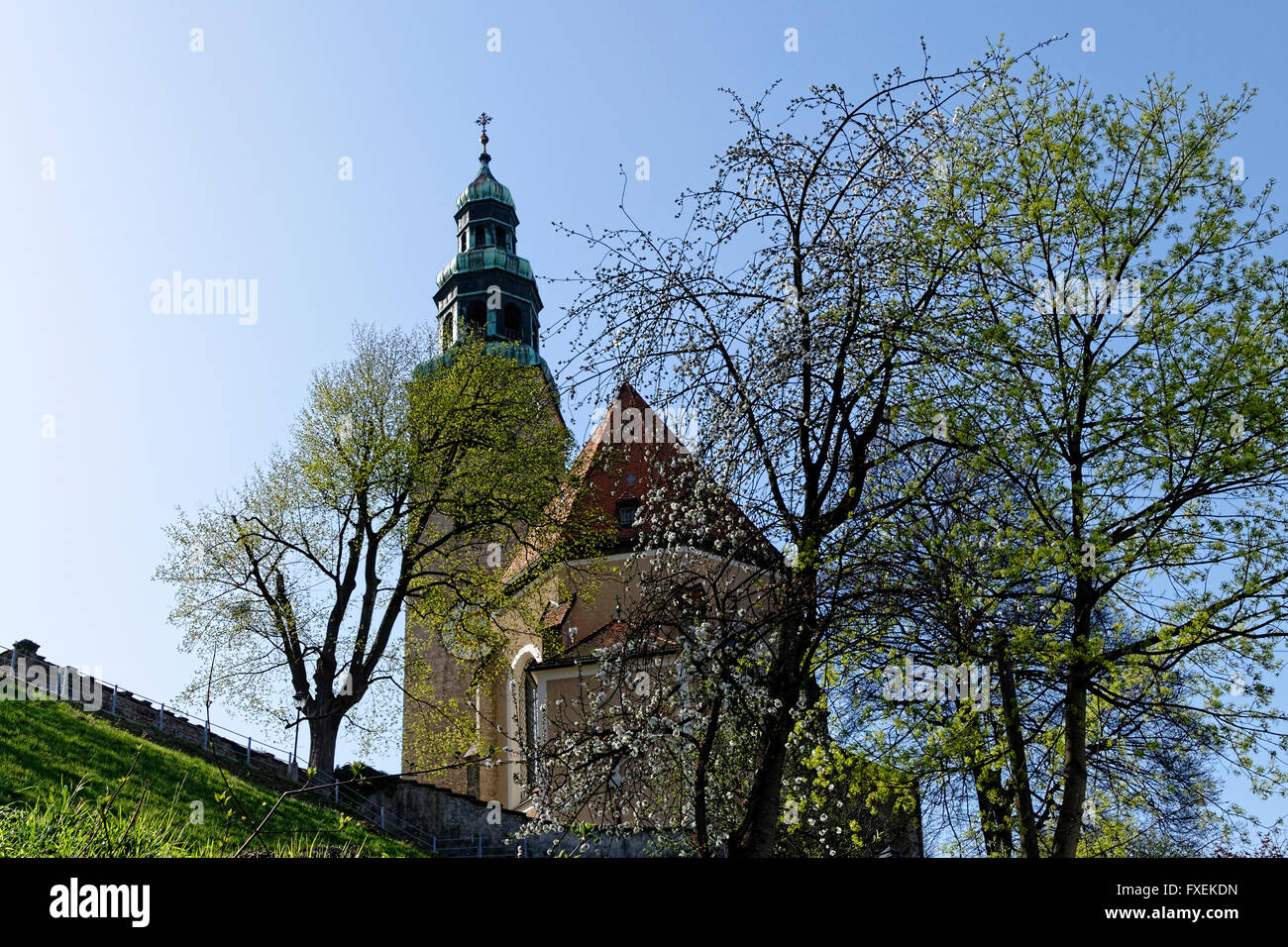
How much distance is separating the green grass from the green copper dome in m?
26.9

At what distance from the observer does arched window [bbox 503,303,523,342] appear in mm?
41844

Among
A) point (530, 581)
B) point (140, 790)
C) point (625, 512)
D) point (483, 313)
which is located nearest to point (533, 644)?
point (530, 581)

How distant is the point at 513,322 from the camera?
1652 inches

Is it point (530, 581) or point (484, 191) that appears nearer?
point (530, 581)

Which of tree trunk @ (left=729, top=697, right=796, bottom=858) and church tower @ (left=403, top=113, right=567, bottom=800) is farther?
church tower @ (left=403, top=113, right=567, bottom=800)

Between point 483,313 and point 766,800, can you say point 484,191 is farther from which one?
point 766,800

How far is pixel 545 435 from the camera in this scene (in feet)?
94.0

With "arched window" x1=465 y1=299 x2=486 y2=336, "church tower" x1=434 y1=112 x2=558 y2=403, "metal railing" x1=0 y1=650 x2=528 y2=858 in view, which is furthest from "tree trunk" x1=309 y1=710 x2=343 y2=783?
"arched window" x1=465 y1=299 x2=486 y2=336

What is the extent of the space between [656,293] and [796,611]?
9.79ft

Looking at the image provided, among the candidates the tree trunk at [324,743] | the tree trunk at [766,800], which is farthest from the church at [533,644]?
the tree trunk at [766,800]

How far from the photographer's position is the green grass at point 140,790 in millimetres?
8406

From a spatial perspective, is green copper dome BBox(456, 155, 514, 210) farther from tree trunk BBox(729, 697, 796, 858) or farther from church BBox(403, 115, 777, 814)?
tree trunk BBox(729, 697, 796, 858)

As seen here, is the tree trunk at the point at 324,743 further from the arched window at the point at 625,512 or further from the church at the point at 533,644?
the arched window at the point at 625,512

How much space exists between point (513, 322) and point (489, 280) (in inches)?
68.3
